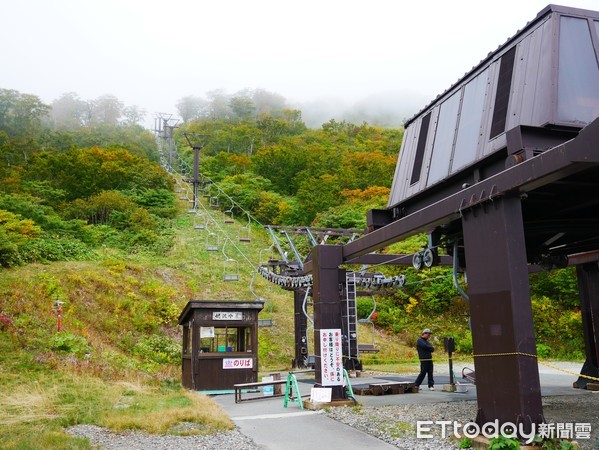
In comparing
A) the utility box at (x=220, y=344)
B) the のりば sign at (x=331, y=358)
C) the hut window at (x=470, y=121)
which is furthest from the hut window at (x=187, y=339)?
the hut window at (x=470, y=121)

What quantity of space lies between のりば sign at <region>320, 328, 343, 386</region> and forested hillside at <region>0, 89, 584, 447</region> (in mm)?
4930

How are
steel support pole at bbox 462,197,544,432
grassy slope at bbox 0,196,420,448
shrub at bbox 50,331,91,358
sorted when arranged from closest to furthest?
1. steel support pole at bbox 462,197,544,432
2. grassy slope at bbox 0,196,420,448
3. shrub at bbox 50,331,91,358

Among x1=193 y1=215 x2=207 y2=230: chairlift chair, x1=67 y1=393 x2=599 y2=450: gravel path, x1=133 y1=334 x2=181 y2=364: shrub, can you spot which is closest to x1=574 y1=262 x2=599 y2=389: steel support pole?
x1=67 y1=393 x2=599 y2=450: gravel path

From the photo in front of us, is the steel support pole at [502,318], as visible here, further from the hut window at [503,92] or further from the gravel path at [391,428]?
the hut window at [503,92]

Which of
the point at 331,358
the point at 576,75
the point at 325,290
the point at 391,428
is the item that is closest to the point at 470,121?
the point at 576,75

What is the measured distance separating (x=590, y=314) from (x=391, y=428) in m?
8.19

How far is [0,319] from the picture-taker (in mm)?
16984

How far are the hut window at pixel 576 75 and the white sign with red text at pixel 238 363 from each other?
35.7ft

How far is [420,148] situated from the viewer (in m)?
10.5

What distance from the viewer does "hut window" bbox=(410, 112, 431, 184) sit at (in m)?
10.3

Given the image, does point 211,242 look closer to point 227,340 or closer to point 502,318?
point 227,340

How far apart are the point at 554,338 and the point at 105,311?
22311 millimetres

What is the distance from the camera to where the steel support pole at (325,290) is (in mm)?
11492

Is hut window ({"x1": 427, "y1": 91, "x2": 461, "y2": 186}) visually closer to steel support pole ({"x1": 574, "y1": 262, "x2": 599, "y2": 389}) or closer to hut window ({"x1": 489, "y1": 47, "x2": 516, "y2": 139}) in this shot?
hut window ({"x1": 489, "y1": 47, "x2": 516, "y2": 139})
